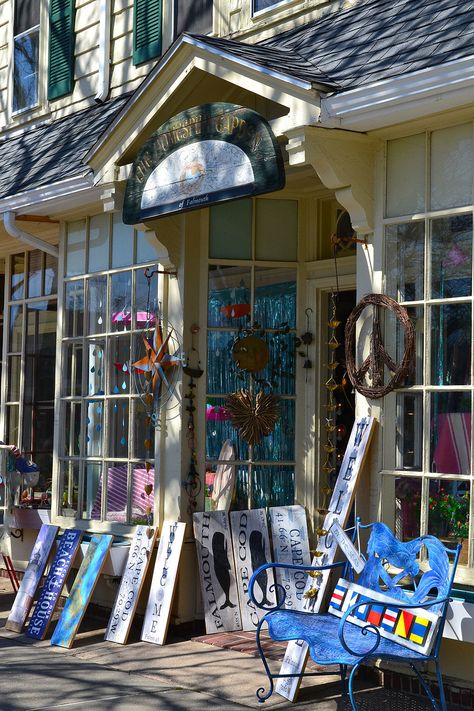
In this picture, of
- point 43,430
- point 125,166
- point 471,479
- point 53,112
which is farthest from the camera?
point 53,112

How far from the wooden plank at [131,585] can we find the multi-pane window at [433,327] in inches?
88.4

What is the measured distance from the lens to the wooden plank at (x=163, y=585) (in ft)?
24.6

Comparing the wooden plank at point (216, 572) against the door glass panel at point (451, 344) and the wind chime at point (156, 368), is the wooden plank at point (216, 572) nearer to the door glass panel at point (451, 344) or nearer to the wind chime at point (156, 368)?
the wind chime at point (156, 368)

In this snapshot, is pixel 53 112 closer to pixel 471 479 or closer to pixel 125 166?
pixel 125 166

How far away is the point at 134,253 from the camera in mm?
8523

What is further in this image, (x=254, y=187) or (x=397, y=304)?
(x=254, y=187)

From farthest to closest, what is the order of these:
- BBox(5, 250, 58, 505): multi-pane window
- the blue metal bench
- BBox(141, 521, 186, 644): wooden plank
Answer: BBox(5, 250, 58, 505): multi-pane window
BBox(141, 521, 186, 644): wooden plank
the blue metal bench

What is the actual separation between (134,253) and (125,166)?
95 centimetres

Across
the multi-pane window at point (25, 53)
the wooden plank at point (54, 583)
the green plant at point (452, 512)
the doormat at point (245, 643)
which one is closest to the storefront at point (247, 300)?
the green plant at point (452, 512)

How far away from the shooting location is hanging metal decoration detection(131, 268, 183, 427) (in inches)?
314

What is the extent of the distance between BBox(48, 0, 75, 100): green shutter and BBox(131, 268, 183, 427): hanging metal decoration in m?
3.50

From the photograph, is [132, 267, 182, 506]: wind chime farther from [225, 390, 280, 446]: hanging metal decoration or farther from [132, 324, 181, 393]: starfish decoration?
[225, 390, 280, 446]: hanging metal decoration

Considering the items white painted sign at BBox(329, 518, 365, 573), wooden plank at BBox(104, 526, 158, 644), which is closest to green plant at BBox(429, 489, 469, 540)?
white painted sign at BBox(329, 518, 365, 573)

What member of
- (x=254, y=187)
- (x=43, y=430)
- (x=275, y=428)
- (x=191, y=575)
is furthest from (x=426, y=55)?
(x=43, y=430)
